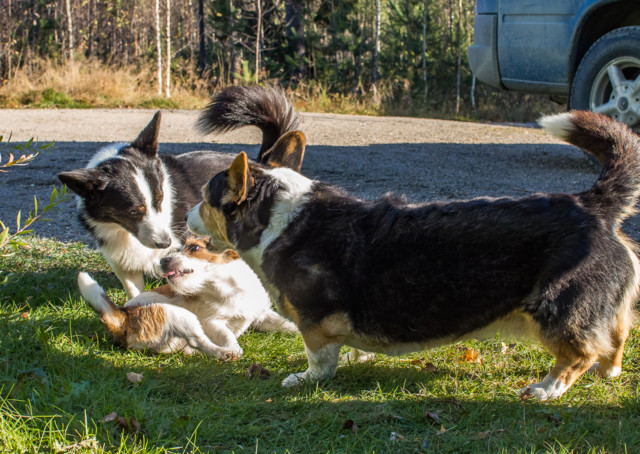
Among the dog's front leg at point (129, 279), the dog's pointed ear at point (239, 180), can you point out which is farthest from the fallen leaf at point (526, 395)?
the dog's front leg at point (129, 279)

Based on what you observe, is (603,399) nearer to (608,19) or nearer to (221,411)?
(221,411)

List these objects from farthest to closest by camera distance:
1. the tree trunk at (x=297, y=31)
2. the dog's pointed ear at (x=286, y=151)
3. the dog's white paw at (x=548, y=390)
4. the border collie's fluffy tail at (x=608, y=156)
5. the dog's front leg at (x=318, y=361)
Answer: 1. the tree trunk at (x=297, y=31)
2. the dog's pointed ear at (x=286, y=151)
3. the dog's front leg at (x=318, y=361)
4. the dog's white paw at (x=548, y=390)
5. the border collie's fluffy tail at (x=608, y=156)

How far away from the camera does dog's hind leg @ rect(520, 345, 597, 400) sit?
2912mm

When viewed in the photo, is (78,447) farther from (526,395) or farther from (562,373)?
(562,373)

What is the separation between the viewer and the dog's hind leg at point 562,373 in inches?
115

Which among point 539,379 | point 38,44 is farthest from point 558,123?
Answer: point 38,44

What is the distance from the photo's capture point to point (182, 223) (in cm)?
454

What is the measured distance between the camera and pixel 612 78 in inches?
259

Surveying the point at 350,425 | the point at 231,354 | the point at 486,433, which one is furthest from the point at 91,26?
the point at 486,433

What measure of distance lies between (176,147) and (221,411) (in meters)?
6.66

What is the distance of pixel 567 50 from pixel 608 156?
189 inches

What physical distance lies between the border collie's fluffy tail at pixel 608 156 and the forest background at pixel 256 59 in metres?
10.8

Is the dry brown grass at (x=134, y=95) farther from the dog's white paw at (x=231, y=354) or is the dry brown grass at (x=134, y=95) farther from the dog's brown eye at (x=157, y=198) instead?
the dog's white paw at (x=231, y=354)

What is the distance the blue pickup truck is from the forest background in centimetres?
643
